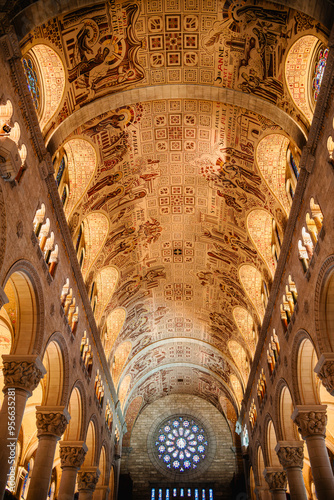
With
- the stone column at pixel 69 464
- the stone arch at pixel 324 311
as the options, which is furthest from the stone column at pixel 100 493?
the stone arch at pixel 324 311

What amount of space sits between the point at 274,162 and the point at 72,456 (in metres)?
12.2

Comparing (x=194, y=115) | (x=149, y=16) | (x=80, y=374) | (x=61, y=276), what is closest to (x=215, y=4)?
(x=149, y=16)

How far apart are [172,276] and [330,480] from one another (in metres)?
12.2

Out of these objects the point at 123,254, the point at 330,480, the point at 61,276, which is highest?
→ the point at 123,254

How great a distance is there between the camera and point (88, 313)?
1608 centimetres

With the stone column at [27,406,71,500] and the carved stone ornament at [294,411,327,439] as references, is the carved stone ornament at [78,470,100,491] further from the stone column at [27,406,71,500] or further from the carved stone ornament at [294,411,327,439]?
the carved stone ornament at [294,411,327,439]

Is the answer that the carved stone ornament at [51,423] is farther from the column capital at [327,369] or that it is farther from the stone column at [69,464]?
the column capital at [327,369]

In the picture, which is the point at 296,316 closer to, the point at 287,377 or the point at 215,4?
the point at 287,377

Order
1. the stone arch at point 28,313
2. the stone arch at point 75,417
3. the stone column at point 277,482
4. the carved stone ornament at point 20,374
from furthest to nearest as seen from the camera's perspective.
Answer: the stone column at point 277,482, the stone arch at point 75,417, the stone arch at point 28,313, the carved stone ornament at point 20,374

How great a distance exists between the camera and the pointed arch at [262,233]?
16156 millimetres

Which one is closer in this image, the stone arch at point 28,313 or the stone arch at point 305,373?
the stone arch at point 28,313

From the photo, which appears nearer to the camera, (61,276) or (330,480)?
(330,480)

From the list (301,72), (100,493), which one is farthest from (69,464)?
(301,72)

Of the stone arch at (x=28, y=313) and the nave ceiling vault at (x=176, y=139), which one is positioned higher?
the nave ceiling vault at (x=176, y=139)
